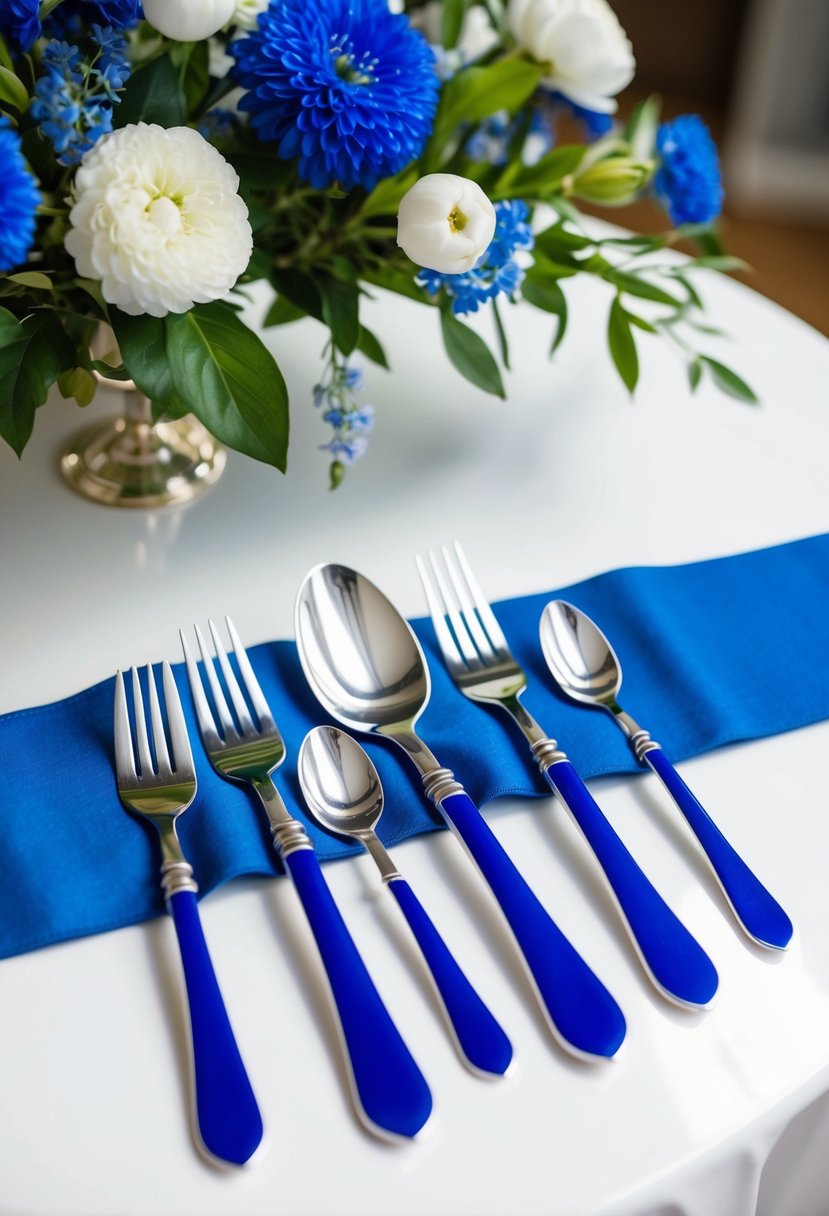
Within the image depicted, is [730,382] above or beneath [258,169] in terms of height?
beneath

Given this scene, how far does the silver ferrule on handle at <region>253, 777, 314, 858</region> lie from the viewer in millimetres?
566

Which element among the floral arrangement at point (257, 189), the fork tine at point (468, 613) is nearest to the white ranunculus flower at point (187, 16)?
the floral arrangement at point (257, 189)

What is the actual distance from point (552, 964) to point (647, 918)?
0.06 metres

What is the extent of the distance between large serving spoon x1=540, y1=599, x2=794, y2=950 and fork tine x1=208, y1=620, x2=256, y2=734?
7.4 inches

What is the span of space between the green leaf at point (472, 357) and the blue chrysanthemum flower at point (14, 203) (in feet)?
1.16

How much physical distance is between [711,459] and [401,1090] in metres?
0.62

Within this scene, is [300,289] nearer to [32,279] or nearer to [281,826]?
[32,279]

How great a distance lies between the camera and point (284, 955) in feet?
1.77

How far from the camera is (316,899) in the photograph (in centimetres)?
54

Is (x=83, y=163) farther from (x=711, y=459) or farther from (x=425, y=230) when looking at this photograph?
(x=711, y=459)

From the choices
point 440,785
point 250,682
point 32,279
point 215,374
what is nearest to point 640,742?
point 440,785

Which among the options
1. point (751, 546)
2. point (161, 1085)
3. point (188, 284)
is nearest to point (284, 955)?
point (161, 1085)

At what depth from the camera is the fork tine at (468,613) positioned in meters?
0.71

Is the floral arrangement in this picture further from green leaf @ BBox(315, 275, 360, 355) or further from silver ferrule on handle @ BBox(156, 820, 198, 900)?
silver ferrule on handle @ BBox(156, 820, 198, 900)
